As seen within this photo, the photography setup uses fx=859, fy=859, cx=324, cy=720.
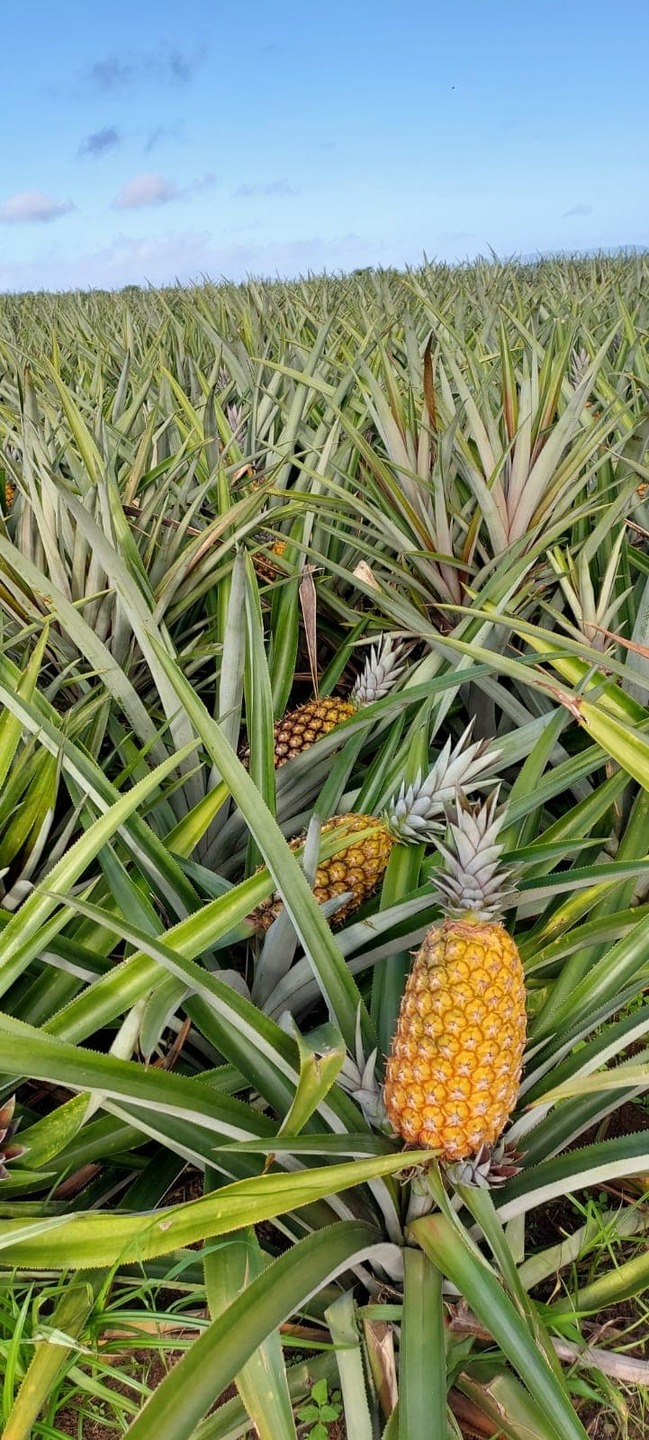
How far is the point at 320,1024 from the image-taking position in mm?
848

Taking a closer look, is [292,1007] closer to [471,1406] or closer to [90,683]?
[471,1406]

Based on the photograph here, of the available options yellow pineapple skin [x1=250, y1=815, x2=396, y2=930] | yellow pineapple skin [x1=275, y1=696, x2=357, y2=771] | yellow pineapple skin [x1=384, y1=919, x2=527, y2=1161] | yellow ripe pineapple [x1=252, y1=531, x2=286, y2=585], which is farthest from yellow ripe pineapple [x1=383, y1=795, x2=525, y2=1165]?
yellow ripe pineapple [x1=252, y1=531, x2=286, y2=585]

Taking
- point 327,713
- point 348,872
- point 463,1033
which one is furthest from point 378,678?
point 463,1033

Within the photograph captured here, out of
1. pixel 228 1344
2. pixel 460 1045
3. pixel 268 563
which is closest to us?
pixel 228 1344

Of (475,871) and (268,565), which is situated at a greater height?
(268,565)

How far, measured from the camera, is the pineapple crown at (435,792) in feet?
2.62

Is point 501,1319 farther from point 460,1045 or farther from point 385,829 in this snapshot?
point 385,829

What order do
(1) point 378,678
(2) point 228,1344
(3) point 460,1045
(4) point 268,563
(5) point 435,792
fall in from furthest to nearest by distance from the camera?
1. (4) point 268,563
2. (1) point 378,678
3. (5) point 435,792
4. (3) point 460,1045
5. (2) point 228,1344

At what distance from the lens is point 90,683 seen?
1216mm

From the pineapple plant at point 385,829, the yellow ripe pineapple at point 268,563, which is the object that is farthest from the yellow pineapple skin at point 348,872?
the yellow ripe pineapple at point 268,563

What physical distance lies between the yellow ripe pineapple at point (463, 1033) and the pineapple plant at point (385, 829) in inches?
4.4

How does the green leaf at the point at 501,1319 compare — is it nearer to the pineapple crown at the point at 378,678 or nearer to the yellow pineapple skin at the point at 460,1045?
the yellow pineapple skin at the point at 460,1045

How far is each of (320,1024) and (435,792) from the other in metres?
0.26

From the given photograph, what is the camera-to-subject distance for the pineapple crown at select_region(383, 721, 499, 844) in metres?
0.80
